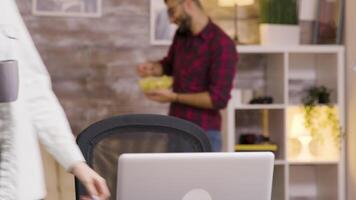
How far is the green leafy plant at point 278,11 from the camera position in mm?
4508

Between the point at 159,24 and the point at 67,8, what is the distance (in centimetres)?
62

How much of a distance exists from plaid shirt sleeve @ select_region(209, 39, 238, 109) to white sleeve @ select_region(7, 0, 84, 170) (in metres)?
1.99

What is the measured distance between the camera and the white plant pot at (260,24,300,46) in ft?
14.7

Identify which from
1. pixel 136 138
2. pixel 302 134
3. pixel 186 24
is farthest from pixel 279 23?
pixel 136 138

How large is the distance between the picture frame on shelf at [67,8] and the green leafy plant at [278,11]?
110 cm

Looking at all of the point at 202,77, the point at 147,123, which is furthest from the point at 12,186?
the point at 202,77

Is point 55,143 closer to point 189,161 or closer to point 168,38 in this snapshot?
point 189,161

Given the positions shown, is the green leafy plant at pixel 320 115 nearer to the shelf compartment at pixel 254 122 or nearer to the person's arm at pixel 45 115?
the shelf compartment at pixel 254 122

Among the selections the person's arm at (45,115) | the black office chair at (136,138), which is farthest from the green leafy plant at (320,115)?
the person's arm at (45,115)

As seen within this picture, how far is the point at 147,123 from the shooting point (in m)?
2.25

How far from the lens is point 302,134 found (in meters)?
4.67

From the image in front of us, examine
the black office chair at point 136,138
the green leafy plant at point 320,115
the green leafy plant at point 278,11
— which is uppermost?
the green leafy plant at point 278,11

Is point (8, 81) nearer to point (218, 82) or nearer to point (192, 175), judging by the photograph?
point (192, 175)

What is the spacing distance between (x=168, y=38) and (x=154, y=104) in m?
0.45
